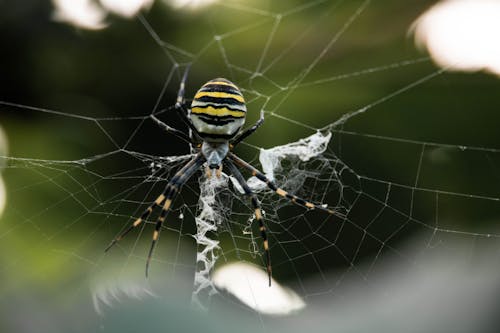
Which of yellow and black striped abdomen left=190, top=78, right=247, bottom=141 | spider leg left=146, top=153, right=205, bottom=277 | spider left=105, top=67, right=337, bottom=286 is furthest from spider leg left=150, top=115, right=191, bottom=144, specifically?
spider leg left=146, top=153, right=205, bottom=277

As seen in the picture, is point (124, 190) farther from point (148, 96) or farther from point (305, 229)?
point (305, 229)

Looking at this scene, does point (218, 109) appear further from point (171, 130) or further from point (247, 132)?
point (171, 130)

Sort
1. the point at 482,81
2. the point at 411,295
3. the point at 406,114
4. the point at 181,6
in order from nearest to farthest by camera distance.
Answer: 1. the point at 411,295
2. the point at 482,81
3. the point at 406,114
4. the point at 181,6

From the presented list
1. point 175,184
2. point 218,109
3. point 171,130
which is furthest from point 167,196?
point 218,109

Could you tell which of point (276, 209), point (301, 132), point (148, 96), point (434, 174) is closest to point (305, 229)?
point (276, 209)

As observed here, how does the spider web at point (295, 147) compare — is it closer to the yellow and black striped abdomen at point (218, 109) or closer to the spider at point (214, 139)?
the spider at point (214, 139)

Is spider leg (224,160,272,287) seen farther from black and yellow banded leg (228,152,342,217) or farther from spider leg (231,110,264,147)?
spider leg (231,110,264,147)
